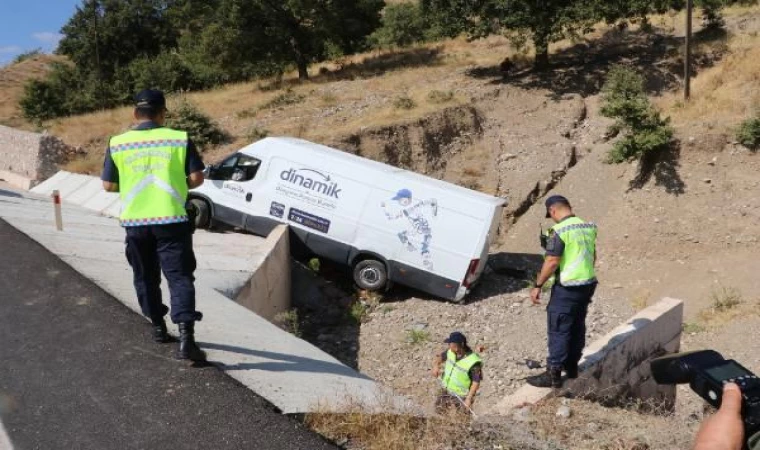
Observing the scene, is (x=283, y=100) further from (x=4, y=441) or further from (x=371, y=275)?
(x=4, y=441)

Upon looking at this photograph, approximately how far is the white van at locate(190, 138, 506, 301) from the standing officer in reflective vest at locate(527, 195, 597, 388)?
20.0 feet

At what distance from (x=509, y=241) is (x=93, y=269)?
43.7ft

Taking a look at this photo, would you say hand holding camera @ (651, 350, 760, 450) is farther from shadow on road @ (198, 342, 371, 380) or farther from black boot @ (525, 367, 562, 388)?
black boot @ (525, 367, 562, 388)

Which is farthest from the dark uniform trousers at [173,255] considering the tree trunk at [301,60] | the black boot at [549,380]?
the tree trunk at [301,60]

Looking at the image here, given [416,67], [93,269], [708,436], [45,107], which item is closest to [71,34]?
[45,107]

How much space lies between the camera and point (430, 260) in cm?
1289

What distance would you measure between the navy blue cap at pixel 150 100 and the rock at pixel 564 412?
3666 mm

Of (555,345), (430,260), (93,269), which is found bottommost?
(430,260)

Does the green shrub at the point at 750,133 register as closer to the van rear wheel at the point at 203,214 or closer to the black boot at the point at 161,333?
the van rear wheel at the point at 203,214

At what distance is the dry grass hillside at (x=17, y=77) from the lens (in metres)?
48.9

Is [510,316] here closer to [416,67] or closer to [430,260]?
[430,260]

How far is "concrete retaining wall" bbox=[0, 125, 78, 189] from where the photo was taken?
70.3 feet

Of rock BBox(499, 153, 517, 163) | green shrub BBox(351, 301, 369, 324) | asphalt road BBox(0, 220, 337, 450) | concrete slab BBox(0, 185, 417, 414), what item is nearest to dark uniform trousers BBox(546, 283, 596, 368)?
concrete slab BBox(0, 185, 417, 414)

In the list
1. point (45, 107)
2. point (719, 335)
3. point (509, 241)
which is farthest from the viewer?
A: point (45, 107)
